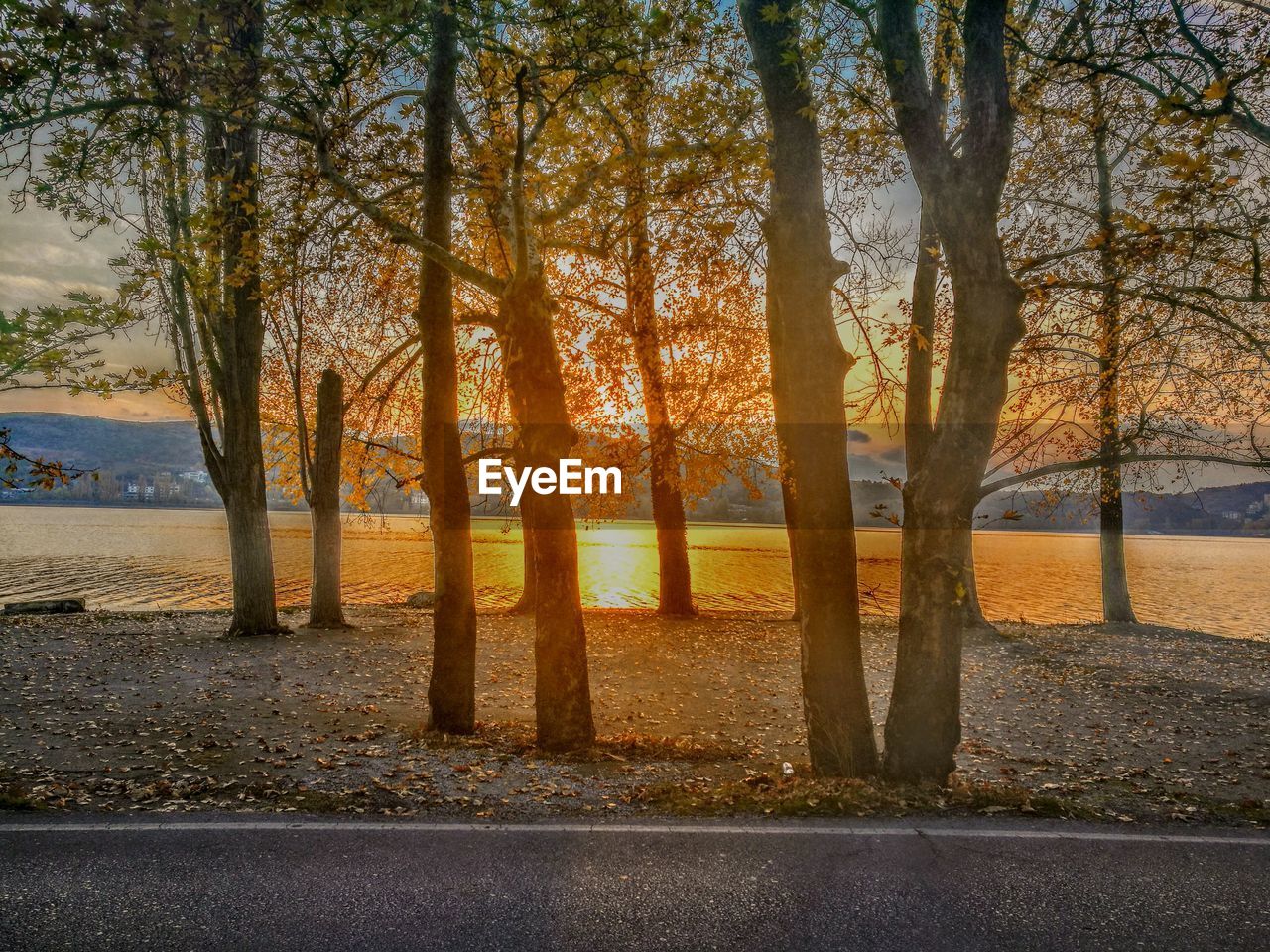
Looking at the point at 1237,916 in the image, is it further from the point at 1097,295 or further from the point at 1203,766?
the point at 1097,295

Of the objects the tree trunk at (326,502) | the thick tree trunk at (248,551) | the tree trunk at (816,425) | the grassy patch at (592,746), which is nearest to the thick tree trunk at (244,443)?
the thick tree trunk at (248,551)

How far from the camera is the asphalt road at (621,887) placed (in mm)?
4336

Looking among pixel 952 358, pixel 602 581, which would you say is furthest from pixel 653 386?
pixel 602 581

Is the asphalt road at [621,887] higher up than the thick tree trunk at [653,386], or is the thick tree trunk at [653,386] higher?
the thick tree trunk at [653,386]

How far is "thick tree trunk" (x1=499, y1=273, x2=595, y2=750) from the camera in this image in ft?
27.8

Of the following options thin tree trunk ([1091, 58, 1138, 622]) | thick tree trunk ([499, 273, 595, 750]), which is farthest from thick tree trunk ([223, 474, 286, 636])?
thin tree trunk ([1091, 58, 1138, 622])

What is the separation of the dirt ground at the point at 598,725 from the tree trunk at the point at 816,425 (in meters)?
0.69

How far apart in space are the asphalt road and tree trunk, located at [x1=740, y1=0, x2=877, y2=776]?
1556mm

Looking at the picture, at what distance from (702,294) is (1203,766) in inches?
562

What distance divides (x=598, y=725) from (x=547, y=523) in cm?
373

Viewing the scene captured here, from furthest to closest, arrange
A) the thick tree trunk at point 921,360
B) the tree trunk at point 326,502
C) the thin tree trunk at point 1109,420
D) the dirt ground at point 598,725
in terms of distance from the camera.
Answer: the tree trunk at point 326,502, the thick tree trunk at point 921,360, the thin tree trunk at point 1109,420, the dirt ground at point 598,725

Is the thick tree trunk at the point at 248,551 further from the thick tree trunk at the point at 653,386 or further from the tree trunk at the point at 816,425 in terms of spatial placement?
the tree trunk at the point at 816,425

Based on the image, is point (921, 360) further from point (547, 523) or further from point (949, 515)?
point (547, 523)

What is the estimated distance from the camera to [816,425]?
7.39 meters
